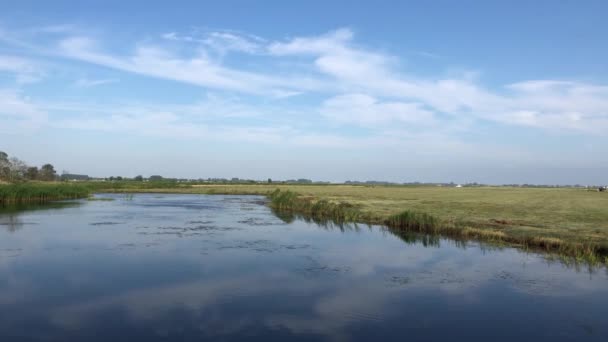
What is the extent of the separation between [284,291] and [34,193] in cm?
4395

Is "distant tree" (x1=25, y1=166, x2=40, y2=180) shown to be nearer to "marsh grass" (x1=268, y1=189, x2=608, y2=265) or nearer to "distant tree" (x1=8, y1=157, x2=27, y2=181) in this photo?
"distant tree" (x1=8, y1=157, x2=27, y2=181)

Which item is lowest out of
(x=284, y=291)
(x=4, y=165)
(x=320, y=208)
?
(x=284, y=291)

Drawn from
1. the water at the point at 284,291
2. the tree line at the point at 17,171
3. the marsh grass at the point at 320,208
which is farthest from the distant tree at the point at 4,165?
the water at the point at 284,291

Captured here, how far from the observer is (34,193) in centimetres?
4731

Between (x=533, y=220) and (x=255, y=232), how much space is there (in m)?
16.7

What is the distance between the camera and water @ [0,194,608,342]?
9.95m

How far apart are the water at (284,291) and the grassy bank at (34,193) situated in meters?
25.6

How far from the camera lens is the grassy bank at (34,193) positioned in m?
44.0

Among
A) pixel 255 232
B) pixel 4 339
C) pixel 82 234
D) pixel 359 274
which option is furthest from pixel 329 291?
pixel 82 234

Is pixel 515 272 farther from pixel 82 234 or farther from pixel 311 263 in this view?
pixel 82 234

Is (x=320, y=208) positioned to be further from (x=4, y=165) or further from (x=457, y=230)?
(x=4, y=165)

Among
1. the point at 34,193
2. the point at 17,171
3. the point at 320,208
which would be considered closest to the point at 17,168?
the point at 17,171

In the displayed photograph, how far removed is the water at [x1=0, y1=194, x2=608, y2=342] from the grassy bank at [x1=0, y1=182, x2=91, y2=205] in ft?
83.9

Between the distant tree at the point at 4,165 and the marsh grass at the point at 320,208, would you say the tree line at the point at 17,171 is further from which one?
the marsh grass at the point at 320,208
